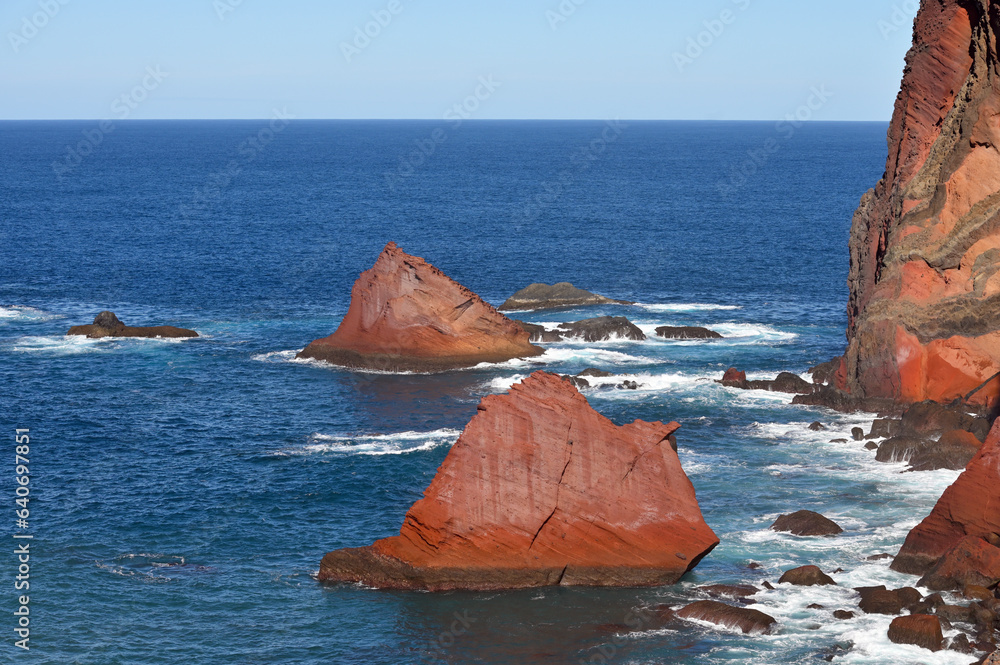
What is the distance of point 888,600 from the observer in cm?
4116

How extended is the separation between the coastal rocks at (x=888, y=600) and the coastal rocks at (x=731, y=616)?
356cm

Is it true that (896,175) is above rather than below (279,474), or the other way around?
above

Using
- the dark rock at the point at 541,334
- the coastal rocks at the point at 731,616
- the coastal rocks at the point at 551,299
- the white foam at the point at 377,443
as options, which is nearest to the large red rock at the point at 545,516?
the coastal rocks at the point at 731,616

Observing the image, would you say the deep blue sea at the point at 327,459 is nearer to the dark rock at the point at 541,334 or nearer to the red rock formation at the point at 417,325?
the dark rock at the point at 541,334

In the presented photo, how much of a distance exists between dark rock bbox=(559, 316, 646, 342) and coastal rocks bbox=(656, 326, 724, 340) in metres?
1.71

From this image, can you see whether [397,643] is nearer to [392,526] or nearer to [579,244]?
[392,526]

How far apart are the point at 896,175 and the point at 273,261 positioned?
77844 mm

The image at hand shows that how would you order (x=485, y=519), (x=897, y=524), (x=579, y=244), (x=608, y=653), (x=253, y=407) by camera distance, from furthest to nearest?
(x=579, y=244)
(x=253, y=407)
(x=897, y=524)
(x=485, y=519)
(x=608, y=653)

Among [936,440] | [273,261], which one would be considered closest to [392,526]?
[936,440]

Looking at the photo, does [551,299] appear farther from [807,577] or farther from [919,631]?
[919,631]

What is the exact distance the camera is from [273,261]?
431 ft

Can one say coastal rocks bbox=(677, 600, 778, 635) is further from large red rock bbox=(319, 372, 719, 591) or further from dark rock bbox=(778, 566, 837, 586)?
dark rock bbox=(778, 566, 837, 586)

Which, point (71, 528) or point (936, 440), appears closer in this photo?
point (71, 528)

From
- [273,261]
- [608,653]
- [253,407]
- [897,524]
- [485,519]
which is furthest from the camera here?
[273,261]
